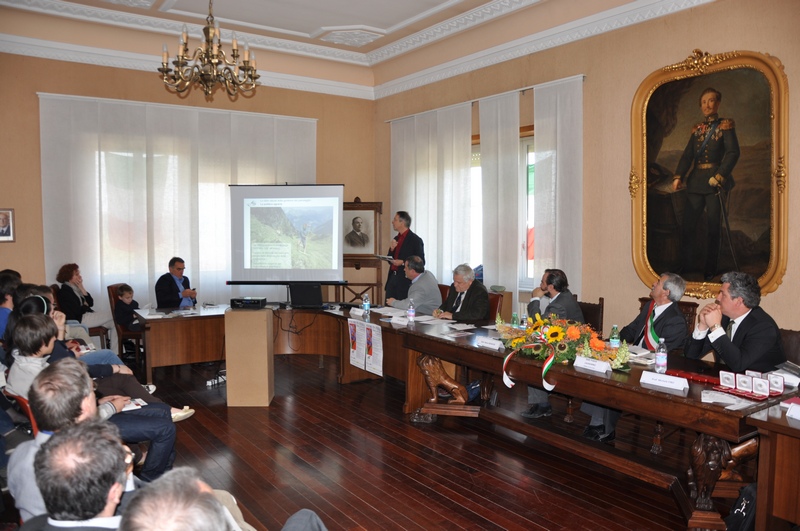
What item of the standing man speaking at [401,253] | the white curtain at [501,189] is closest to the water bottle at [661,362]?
the white curtain at [501,189]

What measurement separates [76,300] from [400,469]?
4527mm

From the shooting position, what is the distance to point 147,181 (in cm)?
798

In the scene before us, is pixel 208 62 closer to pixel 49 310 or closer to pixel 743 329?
pixel 49 310

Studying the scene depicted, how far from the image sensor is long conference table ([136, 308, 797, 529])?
Answer: 129 inches

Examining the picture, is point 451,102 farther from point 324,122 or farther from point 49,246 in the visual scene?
point 49,246

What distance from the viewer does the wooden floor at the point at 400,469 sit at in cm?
360

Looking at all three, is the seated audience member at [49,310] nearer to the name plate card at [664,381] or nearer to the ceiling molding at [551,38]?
the name plate card at [664,381]

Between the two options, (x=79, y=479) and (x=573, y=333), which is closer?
Result: (x=79, y=479)

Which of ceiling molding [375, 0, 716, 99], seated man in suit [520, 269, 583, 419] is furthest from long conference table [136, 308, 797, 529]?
ceiling molding [375, 0, 716, 99]

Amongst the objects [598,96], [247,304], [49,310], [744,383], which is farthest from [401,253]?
[744,383]

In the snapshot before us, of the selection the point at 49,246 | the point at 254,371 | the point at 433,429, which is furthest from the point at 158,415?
the point at 49,246

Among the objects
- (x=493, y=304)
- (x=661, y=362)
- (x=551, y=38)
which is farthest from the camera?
(x=551, y=38)

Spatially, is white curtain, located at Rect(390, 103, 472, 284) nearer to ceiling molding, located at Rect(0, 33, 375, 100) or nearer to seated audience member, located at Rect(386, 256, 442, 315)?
ceiling molding, located at Rect(0, 33, 375, 100)

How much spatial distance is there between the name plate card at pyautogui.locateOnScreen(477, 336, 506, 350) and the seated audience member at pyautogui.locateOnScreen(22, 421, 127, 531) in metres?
3.07
